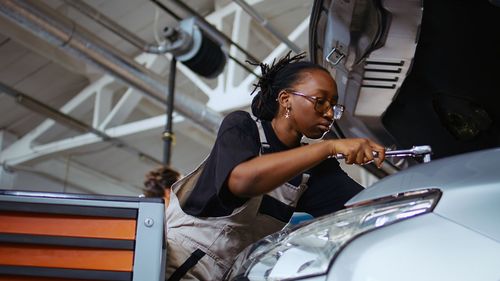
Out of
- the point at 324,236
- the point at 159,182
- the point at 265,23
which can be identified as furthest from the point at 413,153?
the point at 265,23

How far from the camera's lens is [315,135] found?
165cm

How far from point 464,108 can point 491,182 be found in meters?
0.90

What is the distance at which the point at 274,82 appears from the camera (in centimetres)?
171

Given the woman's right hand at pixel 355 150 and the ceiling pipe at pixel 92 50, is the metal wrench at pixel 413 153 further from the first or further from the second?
the ceiling pipe at pixel 92 50

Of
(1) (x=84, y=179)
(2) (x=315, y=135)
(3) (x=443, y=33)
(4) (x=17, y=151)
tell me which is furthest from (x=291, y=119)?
(1) (x=84, y=179)

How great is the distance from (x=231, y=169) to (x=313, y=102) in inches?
12.6

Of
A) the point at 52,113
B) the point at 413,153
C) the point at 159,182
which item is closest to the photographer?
the point at 413,153

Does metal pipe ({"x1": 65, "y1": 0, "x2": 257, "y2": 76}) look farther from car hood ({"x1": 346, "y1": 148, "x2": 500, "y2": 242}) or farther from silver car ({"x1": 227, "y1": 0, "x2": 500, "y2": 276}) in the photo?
car hood ({"x1": 346, "y1": 148, "x2": 500, "y2": 242})

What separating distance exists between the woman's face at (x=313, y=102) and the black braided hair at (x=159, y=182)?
197 cm

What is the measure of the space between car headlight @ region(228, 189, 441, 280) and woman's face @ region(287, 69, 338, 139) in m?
0.46

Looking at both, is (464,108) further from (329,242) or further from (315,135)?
(329,242)

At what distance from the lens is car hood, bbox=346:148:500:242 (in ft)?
3.15

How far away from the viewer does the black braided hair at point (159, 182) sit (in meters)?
3.53

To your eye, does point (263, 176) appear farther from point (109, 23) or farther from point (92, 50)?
point (109, 23)
